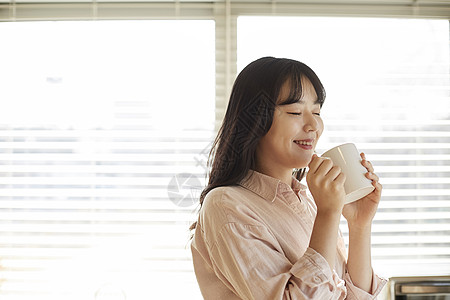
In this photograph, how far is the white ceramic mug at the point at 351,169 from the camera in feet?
2.56

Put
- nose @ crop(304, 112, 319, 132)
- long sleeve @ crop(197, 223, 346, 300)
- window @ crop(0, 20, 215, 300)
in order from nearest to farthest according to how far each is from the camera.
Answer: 1. long sleeve @ crop(197, 223, 346, 300)
2. nose @ crop(304, 112, 319, 132)
3. window @ crop(0, 20, 215, 300)

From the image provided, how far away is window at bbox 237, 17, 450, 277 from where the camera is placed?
1754mm

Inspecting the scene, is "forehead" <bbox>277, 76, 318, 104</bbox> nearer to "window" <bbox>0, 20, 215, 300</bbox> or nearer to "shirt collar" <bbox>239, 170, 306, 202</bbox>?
"shirt collar" <bbox>239, 170, 306, 202</bbox>

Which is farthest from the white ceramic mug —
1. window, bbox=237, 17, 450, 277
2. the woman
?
window, bbox=237, 17, 450, 277

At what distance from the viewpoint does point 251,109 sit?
794 millimetres

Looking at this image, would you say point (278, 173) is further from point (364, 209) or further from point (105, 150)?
point (105, 150)

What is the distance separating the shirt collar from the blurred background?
0.93 meters

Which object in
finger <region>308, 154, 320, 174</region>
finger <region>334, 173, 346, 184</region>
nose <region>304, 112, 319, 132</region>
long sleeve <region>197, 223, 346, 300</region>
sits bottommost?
long sleeve <region>197, 223, 346, 300</region>

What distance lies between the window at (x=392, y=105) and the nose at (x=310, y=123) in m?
0.99

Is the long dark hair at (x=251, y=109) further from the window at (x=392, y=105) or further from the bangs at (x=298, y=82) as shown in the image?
the window at (x=392, y=105)

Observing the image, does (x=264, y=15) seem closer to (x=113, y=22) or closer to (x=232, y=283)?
(x=113, y=22)

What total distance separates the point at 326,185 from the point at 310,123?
13 cm

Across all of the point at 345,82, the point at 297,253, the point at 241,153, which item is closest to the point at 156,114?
the point at 345,82

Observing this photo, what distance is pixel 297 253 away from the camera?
0.76 metres
